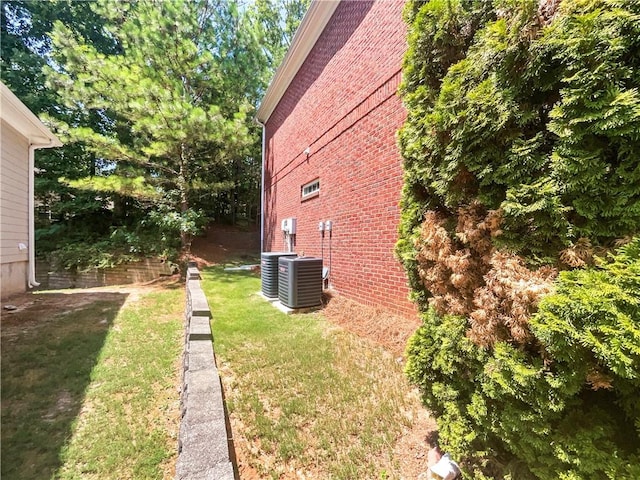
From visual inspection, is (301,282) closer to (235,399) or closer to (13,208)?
(235,399)

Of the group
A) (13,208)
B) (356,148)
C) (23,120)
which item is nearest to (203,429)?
(356,148)

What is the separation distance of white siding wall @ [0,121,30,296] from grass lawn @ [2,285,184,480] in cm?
204

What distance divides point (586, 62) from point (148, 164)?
12723 millimetres

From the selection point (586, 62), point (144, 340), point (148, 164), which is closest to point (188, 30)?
point (148, 164)

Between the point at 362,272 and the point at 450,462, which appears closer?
the point at 450,462

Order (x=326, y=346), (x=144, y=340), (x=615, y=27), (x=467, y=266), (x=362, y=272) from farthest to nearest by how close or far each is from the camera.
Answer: (x=362, y=272) < (x=144, y=340) < (x=326, y=346) < (x=467, y=266) < (x=615, y=27)

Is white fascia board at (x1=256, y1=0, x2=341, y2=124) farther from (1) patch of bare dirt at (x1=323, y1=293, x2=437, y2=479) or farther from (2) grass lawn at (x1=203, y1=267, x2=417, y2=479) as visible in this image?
(2) grass lawn at (x1=203, y1=267, x2=417, y2=479)

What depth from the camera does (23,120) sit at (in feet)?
22.0

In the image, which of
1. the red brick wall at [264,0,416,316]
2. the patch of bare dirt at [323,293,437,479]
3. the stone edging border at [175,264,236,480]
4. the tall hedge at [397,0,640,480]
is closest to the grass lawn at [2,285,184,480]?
the stone edging border at [175,264,236,480]

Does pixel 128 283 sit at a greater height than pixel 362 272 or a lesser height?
lesser

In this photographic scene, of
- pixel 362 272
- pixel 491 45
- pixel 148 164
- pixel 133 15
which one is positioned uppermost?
pixel 133 15

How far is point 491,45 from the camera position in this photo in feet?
4.98

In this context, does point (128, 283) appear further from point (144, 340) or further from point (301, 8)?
point (301, 8)

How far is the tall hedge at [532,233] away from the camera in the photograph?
1154 mm
